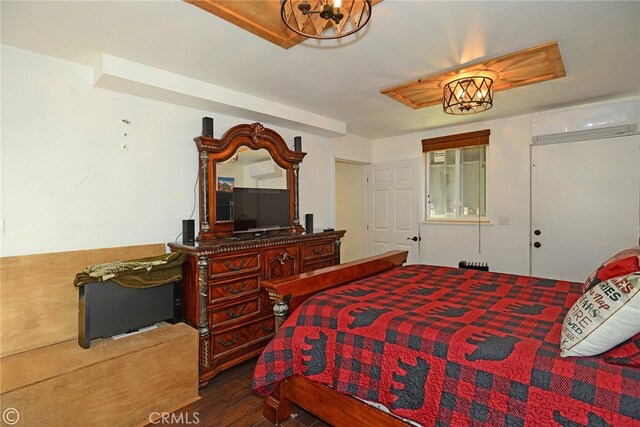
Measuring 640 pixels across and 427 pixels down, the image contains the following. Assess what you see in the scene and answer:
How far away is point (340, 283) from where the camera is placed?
97.0 inches

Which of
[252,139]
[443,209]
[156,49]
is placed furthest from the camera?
[443,209]

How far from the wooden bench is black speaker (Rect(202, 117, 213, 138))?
1.22 m

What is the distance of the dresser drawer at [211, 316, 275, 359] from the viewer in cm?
260

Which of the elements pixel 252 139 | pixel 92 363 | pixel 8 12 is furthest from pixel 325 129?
pixel 92 363

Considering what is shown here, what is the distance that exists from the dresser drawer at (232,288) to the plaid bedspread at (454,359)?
0.84 meters

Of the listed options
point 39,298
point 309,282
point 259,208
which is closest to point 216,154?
point 259,208

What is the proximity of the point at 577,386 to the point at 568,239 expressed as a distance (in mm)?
3073

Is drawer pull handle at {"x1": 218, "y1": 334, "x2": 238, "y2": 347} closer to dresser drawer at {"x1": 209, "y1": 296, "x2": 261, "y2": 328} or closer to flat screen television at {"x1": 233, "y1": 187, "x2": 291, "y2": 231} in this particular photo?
dresser drawer at {"x1": 209, "y1": 296, "x2": 261, "y2": 328}

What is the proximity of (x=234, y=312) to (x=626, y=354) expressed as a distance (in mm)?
2390

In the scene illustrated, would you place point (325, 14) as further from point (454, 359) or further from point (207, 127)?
point (207, 127)

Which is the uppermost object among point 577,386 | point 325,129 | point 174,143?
point 325,129

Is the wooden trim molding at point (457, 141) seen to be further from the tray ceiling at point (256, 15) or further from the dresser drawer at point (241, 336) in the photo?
the dresser drawer at point (241, 336)

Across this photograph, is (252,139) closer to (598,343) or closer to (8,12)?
(8,12)

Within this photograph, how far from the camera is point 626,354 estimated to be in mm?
1218
